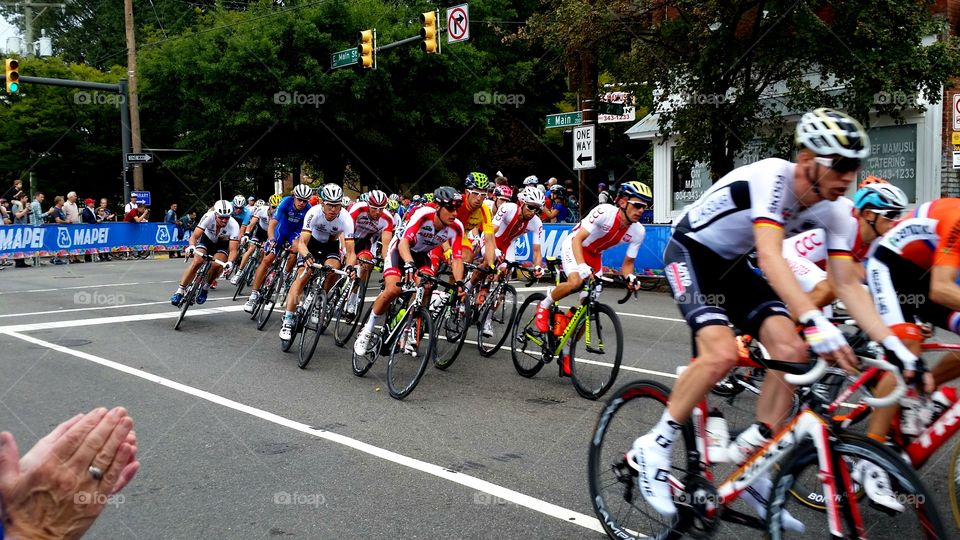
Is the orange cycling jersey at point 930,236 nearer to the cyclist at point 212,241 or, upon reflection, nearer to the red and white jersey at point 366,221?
the red and white jersey at point 366,221

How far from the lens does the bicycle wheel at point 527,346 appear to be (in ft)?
29.4

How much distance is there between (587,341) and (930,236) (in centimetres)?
373

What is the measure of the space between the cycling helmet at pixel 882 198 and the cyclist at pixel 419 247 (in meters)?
3.89

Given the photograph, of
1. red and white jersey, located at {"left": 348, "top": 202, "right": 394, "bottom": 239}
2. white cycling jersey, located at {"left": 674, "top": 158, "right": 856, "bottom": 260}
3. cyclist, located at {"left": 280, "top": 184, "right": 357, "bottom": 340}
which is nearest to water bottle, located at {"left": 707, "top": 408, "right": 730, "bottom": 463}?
white cycling jersey, located at {"left": 674, "top": 158, "right": 856, "bottom": 260}

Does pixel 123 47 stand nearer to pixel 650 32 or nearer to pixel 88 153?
pixel 88 153

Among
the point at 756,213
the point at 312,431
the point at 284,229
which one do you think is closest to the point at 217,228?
the point at 284,229

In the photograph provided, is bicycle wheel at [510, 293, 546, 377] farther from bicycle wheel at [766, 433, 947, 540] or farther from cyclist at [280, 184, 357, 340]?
bicycle wheel at [766, 433, 947, 540]

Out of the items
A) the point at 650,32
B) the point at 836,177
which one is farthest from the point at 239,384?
the point at 650,32

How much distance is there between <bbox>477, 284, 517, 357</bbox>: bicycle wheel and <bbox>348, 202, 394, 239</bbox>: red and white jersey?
1.97 metres

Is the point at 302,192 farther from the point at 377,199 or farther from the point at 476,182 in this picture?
the point at 476,182

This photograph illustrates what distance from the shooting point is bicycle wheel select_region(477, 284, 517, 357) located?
10.2 m

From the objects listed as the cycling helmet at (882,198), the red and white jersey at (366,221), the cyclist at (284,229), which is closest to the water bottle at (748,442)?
the cycling helmet at (882,198)

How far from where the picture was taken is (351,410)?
24.8ft

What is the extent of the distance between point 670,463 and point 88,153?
1685 inches
